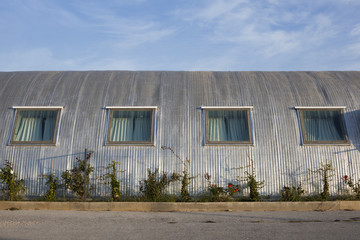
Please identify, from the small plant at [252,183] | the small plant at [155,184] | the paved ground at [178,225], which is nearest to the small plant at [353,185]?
the paved ground at [178,225]

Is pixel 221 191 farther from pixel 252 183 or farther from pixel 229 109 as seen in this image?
pixel 229 109

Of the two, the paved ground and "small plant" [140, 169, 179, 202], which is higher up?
"small plant" [140, 169, 179, 202]

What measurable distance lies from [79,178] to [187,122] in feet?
13.6

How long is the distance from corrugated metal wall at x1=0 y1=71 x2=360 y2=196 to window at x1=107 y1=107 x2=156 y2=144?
243 mm

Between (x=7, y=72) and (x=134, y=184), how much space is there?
8.01 m

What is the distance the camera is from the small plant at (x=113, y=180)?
11250mm

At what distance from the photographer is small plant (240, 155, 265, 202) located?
11.2 metres

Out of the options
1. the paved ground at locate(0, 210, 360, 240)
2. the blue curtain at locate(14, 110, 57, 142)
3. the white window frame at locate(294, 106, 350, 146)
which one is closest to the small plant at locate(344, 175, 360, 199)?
the white window frame at locate(294, 106, 350, 146)

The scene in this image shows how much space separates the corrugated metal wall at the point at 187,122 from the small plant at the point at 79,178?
32 centimetres

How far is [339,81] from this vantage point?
1438cm

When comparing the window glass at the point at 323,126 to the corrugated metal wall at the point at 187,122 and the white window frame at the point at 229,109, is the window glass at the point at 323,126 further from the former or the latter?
the white window frame at the point at 229,109

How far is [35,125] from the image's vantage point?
1290cm

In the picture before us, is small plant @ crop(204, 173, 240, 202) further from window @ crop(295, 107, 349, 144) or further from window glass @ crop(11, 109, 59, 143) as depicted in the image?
window glass @ crop(11, 109, 59, 143)

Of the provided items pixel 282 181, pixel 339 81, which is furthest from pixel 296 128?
pixel 339 81
